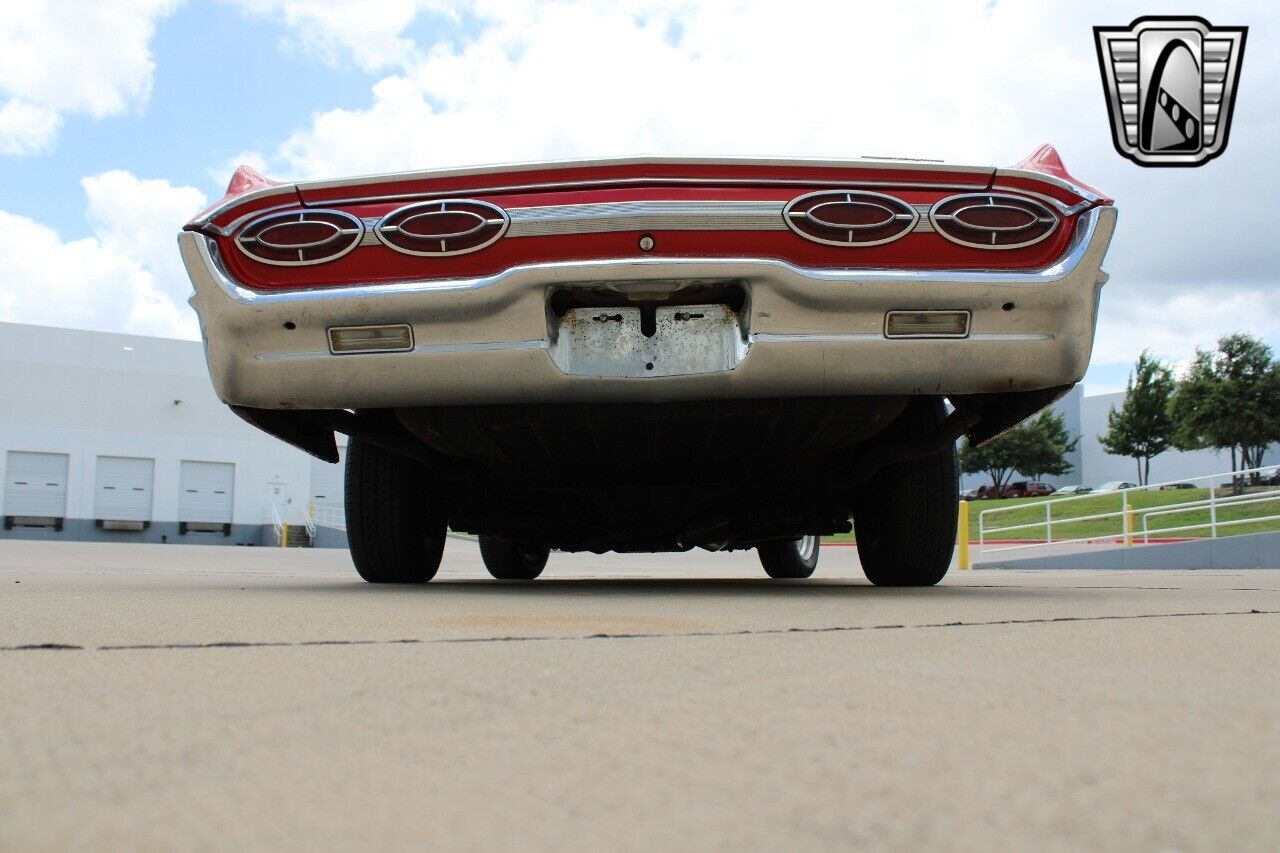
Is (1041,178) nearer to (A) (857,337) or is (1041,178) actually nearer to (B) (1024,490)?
(A) (857,337)

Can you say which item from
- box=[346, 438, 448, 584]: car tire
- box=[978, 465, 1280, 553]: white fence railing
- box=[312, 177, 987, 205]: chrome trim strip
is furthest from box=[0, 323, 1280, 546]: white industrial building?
box=[312, 177, 987, 205]: chrome trim strip

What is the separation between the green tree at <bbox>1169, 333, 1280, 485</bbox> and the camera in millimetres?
34375

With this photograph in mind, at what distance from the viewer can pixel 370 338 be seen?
2.90m

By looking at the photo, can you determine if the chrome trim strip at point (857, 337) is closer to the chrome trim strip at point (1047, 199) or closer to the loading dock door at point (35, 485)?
the chrome trim strip at point (1047, 199)

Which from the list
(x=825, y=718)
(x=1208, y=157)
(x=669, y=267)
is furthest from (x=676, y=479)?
(x=1208, y=157)

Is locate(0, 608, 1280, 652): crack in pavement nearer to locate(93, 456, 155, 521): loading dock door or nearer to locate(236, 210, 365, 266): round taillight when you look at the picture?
locate(236, 210, 365, 266): round taillight

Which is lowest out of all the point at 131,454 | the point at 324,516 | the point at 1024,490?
the point at 324,516

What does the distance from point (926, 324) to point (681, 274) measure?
68 centimetres

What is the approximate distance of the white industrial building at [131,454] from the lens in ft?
110

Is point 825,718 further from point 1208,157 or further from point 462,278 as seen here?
point 1208,157

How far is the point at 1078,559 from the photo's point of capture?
38.6ft


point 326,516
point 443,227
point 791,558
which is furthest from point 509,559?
point 326,516

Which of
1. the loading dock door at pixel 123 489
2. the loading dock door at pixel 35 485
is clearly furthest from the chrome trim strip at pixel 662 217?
the loading dock door at pixel 35 485

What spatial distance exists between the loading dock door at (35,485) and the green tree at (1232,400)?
3749cm
